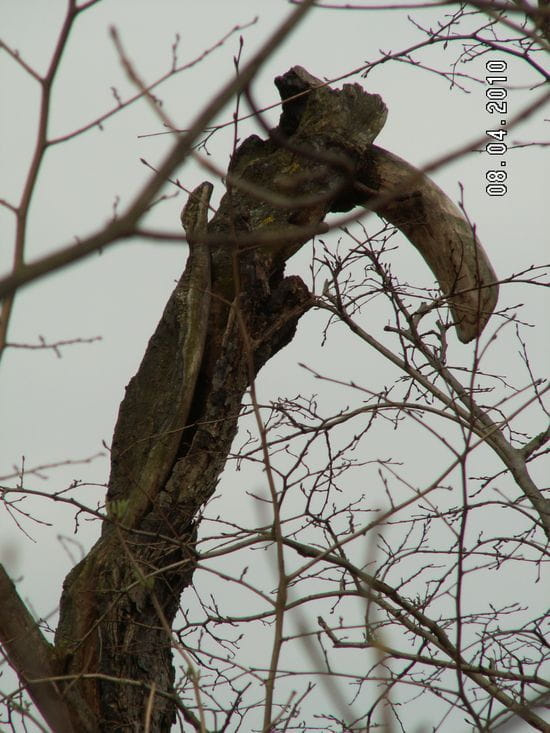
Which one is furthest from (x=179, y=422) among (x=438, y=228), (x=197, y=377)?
(x=438, y=228)

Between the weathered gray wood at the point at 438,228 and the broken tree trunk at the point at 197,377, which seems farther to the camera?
the weathered gray wood at the point at 438,228

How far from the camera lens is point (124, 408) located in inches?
171

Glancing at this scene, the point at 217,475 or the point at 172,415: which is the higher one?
the point at 172,415

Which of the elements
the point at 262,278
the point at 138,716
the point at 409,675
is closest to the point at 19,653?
the point at 138,716

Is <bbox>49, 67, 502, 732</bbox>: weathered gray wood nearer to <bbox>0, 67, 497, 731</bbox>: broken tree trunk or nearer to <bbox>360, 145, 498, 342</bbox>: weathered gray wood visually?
<bbox>0, 67, 497, 731</bbox>: broken tree trunk

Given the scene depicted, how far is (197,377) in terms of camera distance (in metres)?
4.23

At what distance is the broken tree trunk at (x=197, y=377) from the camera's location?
12.5 ft

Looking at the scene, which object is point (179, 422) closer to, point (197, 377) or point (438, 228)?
point (197, 377)

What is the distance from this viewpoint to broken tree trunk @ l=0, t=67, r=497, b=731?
150 inches

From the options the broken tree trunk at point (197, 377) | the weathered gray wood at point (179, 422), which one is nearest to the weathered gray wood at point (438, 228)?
the broken tree trunk at point (197, 377)

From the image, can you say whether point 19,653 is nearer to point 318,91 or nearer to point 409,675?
point 409,675

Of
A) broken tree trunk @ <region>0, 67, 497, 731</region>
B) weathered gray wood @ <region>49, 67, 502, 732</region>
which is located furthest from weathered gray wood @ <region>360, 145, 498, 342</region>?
weathered gray wood @ <region>49, 67, 502, 732</region>

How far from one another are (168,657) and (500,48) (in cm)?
343

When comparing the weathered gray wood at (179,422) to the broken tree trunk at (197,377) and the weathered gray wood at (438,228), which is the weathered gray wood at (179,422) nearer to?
the broken tree trunk at (197,377)
